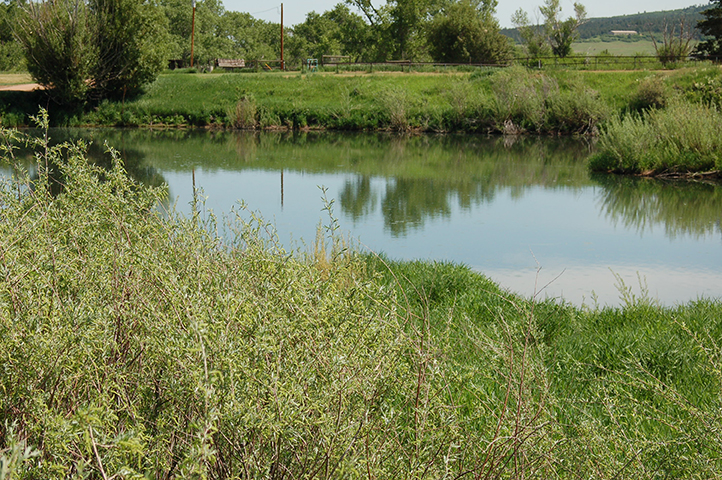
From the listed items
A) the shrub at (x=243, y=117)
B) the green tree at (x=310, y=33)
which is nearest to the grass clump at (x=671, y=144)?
the shrub at (x=243, y=117)

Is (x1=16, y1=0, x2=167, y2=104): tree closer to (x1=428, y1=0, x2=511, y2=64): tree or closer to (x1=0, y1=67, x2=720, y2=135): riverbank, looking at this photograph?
(x1=0, y1=67, x2=720, y2=135): riverbank

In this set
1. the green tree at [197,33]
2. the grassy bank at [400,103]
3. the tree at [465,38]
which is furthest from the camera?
the green tree at [197,33]

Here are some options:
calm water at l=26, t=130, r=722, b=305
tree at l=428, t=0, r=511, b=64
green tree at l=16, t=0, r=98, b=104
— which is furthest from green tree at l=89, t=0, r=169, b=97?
tree at l=428, t=0, r=511, b=64

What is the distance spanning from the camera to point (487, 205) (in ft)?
47.9

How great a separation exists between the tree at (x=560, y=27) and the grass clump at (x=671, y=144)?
138 ft

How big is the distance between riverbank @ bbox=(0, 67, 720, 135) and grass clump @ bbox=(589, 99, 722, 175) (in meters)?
12.5

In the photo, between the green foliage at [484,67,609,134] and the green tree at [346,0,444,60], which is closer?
the green foliage at [484,67,609,134]

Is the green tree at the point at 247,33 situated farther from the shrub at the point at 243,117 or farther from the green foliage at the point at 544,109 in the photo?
the green foliage at the point at 544,109

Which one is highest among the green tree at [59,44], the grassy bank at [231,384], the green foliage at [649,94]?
the green tree at [59,44]

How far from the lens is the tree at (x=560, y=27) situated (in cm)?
6022

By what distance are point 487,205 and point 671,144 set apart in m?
6.42

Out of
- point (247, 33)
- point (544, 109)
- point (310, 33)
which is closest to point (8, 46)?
point (247, 33)

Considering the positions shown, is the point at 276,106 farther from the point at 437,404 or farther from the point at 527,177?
the point at 437,404

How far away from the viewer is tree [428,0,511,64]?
59281mm
